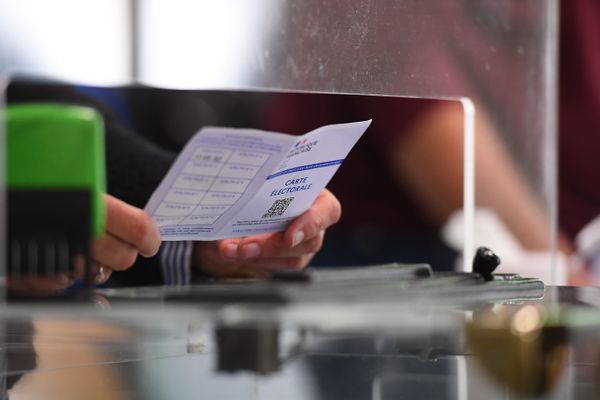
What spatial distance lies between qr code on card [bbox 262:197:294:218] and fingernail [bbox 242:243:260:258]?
0.33 ft

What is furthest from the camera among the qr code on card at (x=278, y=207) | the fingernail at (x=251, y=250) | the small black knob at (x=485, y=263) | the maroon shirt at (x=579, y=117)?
the maroon shirt at (x=579, y=117)

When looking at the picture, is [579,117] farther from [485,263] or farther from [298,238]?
[485,263]

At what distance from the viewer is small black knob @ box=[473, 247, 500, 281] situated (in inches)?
34.9

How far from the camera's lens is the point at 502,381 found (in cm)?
60

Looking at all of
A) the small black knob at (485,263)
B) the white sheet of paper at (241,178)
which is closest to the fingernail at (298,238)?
the white sheet of paper at (241,178)

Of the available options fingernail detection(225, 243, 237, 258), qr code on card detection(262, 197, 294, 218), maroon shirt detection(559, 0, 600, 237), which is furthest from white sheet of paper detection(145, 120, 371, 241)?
maroon shirt detection(559, 0, 600, 237)

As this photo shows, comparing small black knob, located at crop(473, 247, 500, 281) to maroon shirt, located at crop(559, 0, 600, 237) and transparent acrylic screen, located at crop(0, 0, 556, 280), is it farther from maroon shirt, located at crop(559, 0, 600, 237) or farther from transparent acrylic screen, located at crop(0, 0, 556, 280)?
maroon shirt, located at crop(559, 0, 600, 237)

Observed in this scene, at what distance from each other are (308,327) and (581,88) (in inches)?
70.5

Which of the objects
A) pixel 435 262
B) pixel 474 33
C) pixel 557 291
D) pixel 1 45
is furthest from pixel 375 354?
pixel 1 45

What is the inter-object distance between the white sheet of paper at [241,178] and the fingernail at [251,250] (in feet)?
0.27

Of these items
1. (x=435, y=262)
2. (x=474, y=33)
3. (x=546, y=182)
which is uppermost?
(x=474, y=33)

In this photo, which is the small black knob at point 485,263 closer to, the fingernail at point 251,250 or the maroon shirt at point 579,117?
the fingernail at point 251,250

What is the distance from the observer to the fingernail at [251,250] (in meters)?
1.16

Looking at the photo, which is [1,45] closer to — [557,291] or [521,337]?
[557,291]
